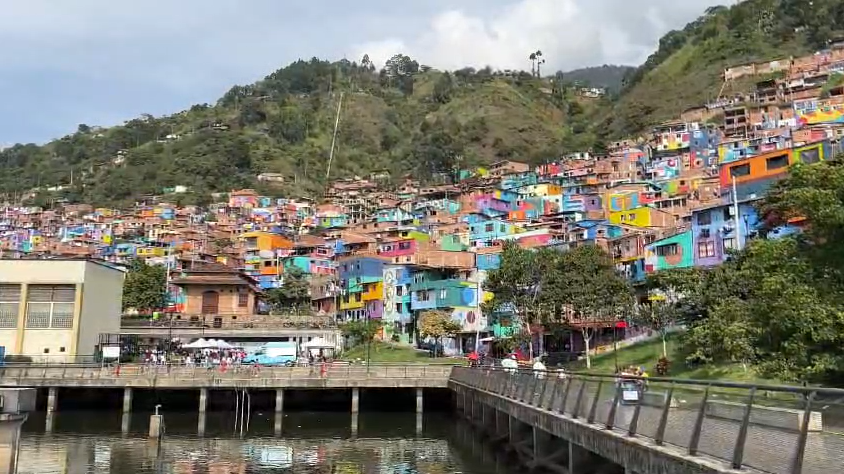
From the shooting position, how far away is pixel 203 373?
41.9 m

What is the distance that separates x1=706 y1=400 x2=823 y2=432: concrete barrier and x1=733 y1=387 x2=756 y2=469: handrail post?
0.06 m

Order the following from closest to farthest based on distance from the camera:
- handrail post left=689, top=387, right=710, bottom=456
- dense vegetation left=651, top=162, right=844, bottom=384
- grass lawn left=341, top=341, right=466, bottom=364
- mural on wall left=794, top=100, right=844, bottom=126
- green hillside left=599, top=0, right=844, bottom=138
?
1. handrail post left=689, top=387, right=710, bottom=456
2. dense vegetation left=651, top=162, right=844, bottom=384
3. grass lawn left=341, top=341, right=466, bottom=364
4. mural on wall left=794, top=100, right=844, bottom=126
5. green hillside left=599, top=0, right=844, bottom=138

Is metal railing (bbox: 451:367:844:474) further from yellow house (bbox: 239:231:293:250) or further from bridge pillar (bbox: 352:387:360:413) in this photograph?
yellow house (bbox: 239:231:293:250)

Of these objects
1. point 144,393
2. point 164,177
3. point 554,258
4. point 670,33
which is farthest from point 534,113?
point 144,393

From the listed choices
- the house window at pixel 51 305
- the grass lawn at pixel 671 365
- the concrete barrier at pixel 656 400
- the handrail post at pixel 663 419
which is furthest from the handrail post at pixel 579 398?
the house window at pixel 51 305

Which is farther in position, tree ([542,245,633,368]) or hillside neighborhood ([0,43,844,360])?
hillside neighborhood ([0,43,844,360])

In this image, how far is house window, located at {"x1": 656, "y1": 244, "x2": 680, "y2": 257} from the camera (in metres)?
59.0

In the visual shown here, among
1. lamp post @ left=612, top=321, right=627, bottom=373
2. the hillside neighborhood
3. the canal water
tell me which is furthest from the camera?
the hillside neighborhood

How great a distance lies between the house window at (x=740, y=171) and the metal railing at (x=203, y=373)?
125ft

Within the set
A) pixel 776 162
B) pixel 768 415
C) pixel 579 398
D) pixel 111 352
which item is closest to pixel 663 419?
pixel 768 415

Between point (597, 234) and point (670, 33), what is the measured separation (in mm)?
138428

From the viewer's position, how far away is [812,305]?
31.1m

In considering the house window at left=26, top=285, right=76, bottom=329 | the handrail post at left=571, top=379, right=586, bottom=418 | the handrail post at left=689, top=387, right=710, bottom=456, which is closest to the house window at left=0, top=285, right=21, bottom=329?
the house window at left=26, top=285, right=76, bottom=329

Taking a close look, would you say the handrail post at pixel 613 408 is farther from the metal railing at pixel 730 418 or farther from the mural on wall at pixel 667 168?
the mural on wall at pixel 667 168
